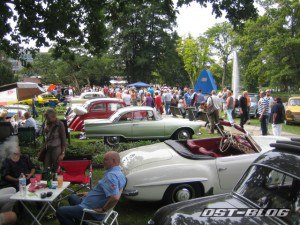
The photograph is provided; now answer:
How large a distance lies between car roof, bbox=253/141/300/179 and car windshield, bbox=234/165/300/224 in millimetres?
49

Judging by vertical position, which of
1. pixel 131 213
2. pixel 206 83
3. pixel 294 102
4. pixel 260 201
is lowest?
pixel 131 213

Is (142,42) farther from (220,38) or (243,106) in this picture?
(243,106)

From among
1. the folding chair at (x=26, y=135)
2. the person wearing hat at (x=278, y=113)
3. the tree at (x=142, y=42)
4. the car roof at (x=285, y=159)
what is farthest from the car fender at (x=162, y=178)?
the tree at (x=142, y=42)

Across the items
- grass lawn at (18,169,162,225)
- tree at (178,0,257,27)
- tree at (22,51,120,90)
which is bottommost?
grass lawn at (18,169,162,225)

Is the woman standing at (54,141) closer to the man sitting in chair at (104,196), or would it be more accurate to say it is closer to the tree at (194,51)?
the man sitting in chair at (104,196)

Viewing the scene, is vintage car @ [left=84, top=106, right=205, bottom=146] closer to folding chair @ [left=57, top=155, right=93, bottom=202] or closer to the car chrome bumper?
folding chair @ [left=57, top=155, right=93, bottom=202]

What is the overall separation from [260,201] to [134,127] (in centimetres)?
984

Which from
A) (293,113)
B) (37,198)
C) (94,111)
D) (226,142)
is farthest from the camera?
(293,113)

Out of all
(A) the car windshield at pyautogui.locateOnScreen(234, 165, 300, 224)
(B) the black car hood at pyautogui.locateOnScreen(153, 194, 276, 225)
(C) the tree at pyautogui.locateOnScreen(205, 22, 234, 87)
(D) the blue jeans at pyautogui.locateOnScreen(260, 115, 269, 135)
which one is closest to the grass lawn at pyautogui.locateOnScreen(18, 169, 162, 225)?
(B) the black car hood at pyautogui.locateOnScreen(153, 194, 276, 225)

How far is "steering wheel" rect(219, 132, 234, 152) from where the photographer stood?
7113 mm

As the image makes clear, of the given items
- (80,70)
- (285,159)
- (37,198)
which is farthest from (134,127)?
(80,70)

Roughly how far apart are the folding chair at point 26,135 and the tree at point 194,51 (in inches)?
1767

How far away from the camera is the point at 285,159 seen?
3.55 metres

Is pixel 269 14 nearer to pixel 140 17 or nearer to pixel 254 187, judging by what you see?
pixel 140 17
